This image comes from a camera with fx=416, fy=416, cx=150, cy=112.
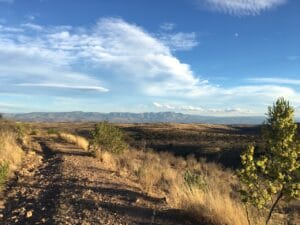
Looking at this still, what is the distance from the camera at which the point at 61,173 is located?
567 inches

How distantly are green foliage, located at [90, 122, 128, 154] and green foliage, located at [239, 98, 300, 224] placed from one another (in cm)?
1611

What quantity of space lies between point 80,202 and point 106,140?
1432 cm

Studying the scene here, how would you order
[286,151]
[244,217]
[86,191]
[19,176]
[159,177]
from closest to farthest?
[286,151] < [244,217] < [86,191] < [19,176] < [159,177]

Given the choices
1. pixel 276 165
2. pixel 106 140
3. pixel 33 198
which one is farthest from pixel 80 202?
pixel 106 140

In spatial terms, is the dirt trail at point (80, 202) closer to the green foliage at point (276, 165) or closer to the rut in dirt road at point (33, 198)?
the rut in dirt road at point (33, 198)

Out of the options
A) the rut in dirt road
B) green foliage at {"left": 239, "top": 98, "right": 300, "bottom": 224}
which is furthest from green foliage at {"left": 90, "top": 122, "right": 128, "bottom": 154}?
green foliage at {"left": 239, "top": 98, "right": 300, "bottom": 224}

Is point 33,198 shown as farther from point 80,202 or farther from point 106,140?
point 106,140

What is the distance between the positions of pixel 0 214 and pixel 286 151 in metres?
6.03

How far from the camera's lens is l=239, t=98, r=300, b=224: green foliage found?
7.55 metres

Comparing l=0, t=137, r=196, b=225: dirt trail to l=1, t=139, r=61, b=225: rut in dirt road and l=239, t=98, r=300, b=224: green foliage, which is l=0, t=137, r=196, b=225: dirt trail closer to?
l=1, t=139, r=61, b=225: rut in dirt road

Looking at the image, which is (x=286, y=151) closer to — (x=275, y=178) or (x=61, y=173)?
(x=275, y=178)

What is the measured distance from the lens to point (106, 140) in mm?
23938

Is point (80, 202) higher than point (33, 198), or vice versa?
point (80, 202)

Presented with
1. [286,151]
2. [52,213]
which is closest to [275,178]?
[286,151]
